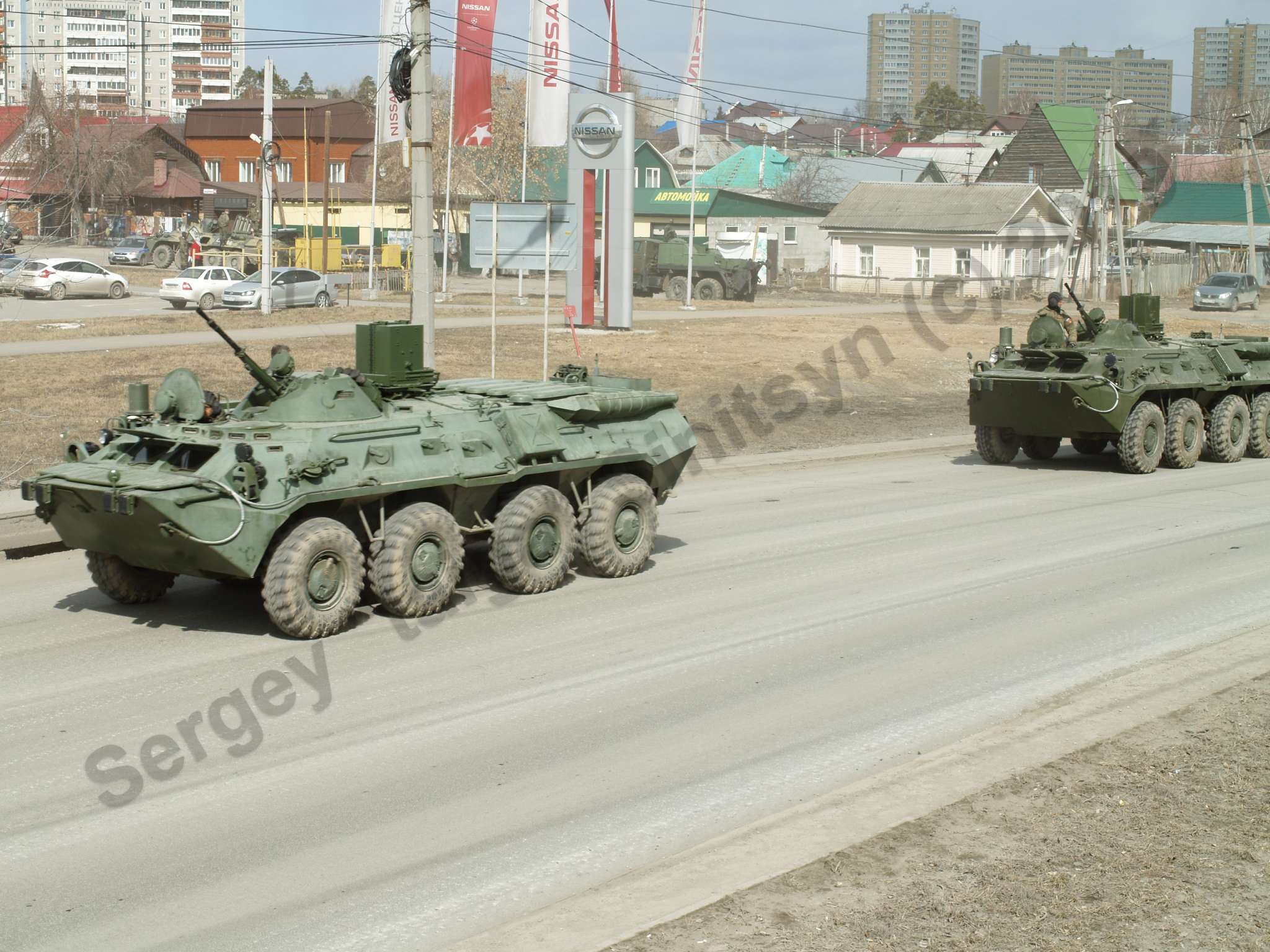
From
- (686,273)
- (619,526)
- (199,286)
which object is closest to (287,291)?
(199,286)

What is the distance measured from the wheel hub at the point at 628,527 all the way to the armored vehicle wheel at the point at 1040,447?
31.3 feet

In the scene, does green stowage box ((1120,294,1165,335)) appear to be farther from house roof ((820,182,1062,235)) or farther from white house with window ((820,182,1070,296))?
house roof ((820,182,1062,235))

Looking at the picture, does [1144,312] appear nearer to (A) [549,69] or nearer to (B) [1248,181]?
(A) [549,69]

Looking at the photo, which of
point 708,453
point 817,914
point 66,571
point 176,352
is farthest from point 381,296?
point 817,914

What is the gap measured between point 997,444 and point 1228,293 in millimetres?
35632

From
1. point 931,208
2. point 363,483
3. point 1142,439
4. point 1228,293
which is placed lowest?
point 1142,439

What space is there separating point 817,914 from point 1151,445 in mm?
14434

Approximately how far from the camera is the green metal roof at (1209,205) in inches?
2980

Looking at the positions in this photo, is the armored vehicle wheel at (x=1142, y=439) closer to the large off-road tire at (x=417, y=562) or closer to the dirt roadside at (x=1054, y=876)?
the large off-road tire at (x=417, y=562)

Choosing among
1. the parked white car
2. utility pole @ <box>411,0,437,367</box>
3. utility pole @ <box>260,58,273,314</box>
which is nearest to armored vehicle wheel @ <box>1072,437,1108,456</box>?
utility pole @ <box>411,0,437,367</box>

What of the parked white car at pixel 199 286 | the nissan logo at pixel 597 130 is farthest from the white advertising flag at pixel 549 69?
the parked white car at pixel 199 286

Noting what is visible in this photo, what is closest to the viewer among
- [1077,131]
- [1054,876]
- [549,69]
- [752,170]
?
[1054,876]

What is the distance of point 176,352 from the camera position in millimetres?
26641

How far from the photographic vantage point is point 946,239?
189 ft
